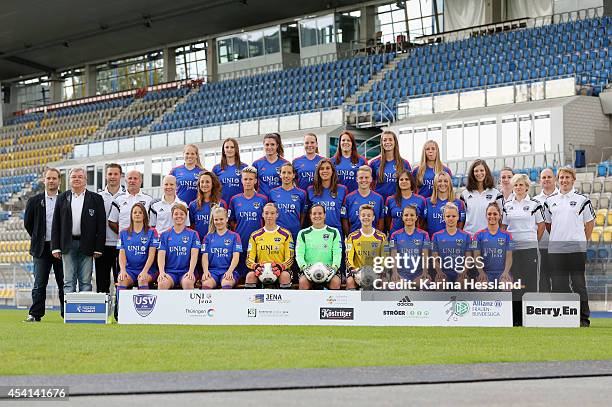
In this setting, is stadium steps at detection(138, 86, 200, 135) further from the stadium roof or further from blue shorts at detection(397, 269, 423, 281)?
blue shorts at detection(397, 269, 423, 281)

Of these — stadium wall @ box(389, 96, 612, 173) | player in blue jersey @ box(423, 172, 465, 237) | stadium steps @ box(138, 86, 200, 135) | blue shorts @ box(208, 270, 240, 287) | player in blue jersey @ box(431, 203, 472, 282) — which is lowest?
blue shorts @ box(208, 270, 240, 287)

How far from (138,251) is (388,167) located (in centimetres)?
336

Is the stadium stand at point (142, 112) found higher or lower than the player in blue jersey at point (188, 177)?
higher

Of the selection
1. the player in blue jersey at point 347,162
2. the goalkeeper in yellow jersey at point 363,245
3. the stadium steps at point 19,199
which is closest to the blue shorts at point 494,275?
the goalkeeper in yellow jersey at point 363,245

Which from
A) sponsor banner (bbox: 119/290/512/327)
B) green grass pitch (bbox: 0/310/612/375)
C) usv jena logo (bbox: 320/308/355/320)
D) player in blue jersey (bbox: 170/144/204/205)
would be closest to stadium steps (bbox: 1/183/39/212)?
player in blue jersey (bbox: 170/144/204/205)

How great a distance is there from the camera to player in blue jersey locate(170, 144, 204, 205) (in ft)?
49.9

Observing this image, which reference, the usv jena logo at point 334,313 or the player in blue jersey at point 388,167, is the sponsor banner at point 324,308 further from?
the player in blue jersey at point 388,167

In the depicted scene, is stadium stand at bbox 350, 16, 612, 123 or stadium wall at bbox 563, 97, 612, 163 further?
stadium stand at bbox 350, 16, 612, 123

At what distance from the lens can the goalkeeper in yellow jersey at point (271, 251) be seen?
1415 cm

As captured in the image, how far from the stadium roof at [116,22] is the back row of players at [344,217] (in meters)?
31.7

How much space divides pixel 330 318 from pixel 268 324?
0.75 meters

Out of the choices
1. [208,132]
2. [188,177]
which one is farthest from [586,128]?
[188,177]

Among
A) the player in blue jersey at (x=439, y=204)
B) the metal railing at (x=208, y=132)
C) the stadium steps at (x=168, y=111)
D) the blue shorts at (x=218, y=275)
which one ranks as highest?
the stadium steps at (x=168, y=111)

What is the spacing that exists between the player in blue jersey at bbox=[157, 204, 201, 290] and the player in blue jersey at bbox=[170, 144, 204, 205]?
0.94 m
